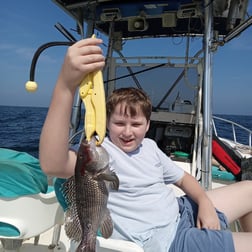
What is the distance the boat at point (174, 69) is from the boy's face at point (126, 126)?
120cm

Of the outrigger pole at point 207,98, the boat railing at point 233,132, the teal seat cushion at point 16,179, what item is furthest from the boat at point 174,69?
the teal seat cushion at point 16,179

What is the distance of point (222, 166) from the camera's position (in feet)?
14.6

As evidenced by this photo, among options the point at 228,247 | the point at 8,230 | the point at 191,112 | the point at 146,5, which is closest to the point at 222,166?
the point at 191,112

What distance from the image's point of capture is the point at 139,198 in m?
1.48

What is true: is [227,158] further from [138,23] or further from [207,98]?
[138,23]

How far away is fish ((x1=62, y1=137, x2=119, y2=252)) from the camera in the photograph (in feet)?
3.19

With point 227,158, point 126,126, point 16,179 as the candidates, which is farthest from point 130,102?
point 227,158

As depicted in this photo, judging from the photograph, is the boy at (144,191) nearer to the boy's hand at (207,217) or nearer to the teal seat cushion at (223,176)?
the boy's hand at (207,217)

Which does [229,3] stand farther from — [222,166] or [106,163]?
Answer: [106,163]

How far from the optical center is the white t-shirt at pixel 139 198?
140 cm

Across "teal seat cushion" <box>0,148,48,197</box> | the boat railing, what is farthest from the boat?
"teal seat cushion" <box>0,148,48,197</box>

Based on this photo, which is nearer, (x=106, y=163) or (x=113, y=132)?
(x=106, y=163)

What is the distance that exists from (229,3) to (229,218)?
2969 mm

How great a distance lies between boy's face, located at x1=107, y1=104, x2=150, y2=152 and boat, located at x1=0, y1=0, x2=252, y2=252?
3.93 ft
